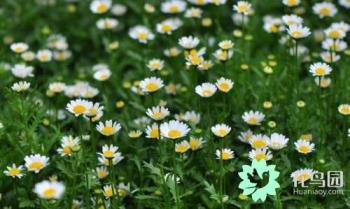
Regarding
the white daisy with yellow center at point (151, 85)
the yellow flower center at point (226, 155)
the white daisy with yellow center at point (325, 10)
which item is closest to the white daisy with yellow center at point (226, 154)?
the yellow flower center at point (226, 155)

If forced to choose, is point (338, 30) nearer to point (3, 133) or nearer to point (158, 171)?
point (158, 171)

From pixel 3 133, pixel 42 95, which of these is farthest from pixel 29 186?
pixel 42 95

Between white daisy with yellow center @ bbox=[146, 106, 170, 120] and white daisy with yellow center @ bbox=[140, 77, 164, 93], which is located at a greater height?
white daisy with yellow center @ bbox=[140, 77, 164, 93]

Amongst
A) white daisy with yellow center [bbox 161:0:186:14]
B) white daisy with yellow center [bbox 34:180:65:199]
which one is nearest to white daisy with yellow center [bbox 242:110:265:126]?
white daisy with yellow center [bbox 161:0:186:14]

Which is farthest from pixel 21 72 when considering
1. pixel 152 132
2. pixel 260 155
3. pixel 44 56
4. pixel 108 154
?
pixel 260 155

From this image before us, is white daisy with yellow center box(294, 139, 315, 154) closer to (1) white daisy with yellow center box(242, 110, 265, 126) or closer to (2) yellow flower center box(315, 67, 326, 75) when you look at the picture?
(1) white daisy with yellow center box(242, 110, 265, 126)

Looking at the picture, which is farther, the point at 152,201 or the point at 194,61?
the point at 194,61

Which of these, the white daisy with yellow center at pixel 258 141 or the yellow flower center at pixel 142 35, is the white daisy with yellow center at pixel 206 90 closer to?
the white daisy with yellow center at pixel 258 141
